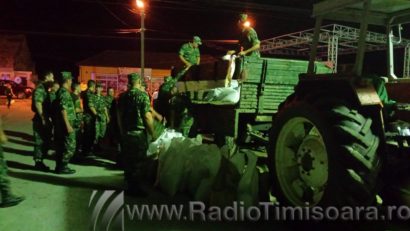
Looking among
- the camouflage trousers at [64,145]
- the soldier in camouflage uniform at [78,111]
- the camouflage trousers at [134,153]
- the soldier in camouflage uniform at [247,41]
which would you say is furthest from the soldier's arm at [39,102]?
the soldier in camouflage uniform at [247,41]

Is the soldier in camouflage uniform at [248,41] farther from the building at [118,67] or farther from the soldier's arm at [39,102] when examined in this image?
the building at [118,67]

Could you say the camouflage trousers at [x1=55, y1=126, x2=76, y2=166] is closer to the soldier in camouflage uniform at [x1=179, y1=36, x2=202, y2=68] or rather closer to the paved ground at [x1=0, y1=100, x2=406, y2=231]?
the paved ground at [x1=0, y1=100, x2=406, y2=231]

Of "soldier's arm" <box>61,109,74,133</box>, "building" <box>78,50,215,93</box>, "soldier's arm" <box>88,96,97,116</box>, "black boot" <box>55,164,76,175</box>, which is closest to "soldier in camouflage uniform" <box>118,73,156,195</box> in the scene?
"soldier's arm" <box>61,109,74,133</box>

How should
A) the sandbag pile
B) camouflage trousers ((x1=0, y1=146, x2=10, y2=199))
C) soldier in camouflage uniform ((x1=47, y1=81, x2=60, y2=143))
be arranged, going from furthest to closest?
soldier in camouflage uniform ((x1=47, y1=81, x2=60, y2=143)) < camouflage trousers ((x1=0, y1=146, x2=10, y2=199)) < the sandbag pile

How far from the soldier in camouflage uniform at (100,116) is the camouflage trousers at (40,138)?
1996mm

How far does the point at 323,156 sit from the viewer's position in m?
4.37

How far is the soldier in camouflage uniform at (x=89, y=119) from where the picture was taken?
976 centimetres

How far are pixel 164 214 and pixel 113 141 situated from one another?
549cm

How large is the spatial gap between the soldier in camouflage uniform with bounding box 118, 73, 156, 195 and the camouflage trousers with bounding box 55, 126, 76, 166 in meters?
1.68

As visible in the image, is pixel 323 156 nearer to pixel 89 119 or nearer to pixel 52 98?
pixel 52 98

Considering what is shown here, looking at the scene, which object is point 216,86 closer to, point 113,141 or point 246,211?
point 113,141

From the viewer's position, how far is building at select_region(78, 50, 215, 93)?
96.6 ft

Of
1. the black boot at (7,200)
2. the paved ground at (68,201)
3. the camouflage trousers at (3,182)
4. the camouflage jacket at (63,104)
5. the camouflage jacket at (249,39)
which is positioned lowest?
the paved ground at (68,201)

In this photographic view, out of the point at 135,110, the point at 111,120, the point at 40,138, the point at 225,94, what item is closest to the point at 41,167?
the point at 40,138
